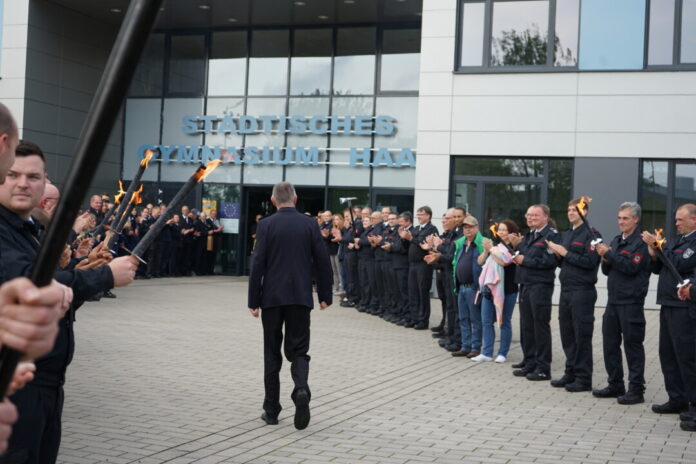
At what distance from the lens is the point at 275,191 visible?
7969 millimetres

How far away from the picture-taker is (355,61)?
88.5ft

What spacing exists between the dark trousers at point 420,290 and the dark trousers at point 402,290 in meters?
0.47

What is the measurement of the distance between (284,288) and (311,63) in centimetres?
2087

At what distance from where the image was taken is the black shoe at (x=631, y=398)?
897cm

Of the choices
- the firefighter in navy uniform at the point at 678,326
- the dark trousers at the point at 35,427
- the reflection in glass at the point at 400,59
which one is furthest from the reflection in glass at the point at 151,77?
the dark trousers at the point at 35,427

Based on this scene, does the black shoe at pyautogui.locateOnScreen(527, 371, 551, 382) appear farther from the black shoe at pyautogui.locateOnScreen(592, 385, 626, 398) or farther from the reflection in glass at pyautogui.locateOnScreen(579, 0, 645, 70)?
the reflection in glass at pyautogui.locateOnScreen(579, 0, 645, 70)

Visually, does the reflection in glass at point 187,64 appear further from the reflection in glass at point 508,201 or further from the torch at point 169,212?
the torch at point 169,212

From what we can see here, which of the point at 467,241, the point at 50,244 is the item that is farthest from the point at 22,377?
the point at 467,241

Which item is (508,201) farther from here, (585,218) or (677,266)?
(677,266)

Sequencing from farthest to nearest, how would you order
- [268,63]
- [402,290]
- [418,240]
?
[268,63]
[402,290]
[418,240]

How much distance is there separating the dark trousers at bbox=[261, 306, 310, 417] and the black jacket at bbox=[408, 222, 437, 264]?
298 inches

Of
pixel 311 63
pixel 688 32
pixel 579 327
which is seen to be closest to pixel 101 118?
pixel 579 327

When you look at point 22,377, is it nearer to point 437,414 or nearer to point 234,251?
point 437,414

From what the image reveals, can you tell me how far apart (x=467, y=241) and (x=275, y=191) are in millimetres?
5012
